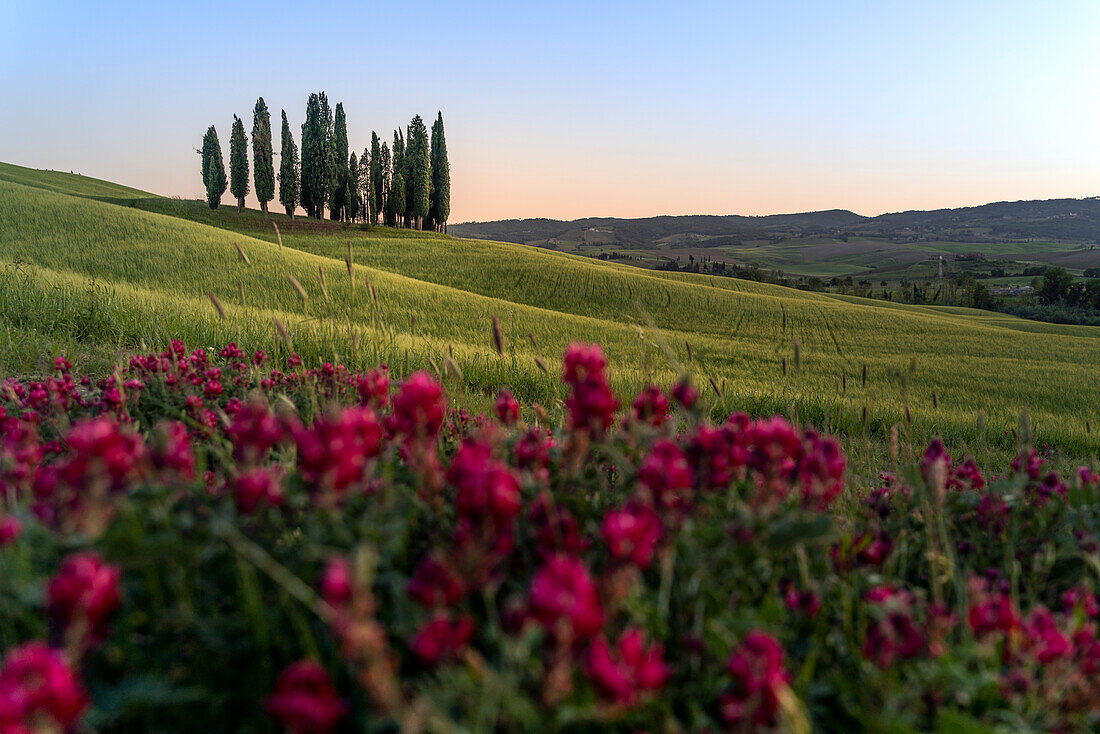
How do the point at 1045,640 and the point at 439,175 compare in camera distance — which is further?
the point at 439,175

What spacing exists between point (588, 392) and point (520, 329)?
37.4 feet

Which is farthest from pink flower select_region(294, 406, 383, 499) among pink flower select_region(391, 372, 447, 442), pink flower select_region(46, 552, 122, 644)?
pink flower select_region(46, 552, 122, 644)

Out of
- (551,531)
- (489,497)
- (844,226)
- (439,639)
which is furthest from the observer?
(844,226)

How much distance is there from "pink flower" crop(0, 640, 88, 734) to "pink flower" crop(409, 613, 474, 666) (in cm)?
42

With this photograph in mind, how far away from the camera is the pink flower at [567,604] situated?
2.70 ft

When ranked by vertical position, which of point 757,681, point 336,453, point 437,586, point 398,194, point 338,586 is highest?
point 398,194

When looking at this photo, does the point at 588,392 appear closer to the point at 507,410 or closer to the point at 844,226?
the point at 507,410

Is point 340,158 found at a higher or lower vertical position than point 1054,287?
higher

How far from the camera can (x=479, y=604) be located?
54.0 inches

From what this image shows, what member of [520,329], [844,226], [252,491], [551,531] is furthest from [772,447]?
[844,226]

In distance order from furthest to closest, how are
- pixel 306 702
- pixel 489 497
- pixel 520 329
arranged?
pixel 520 329, pixel 489 497, pixel 306 702

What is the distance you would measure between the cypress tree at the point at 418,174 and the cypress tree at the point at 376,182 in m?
3.43

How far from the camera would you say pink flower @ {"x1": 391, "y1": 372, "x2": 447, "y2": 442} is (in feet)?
4.40

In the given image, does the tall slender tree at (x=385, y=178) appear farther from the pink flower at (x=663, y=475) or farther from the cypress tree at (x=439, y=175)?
the pink flower at (x=663, y=475)
